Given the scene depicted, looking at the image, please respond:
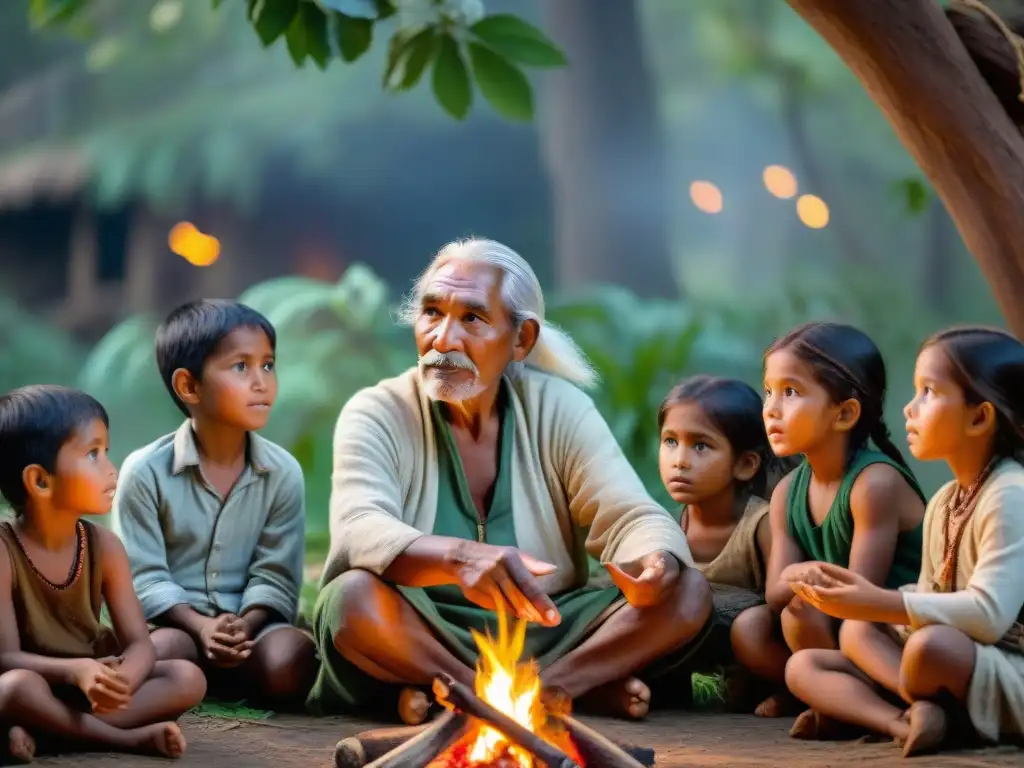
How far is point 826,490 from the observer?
166 inches

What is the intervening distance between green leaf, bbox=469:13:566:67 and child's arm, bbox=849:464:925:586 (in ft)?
5.11

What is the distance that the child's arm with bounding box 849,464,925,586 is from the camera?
401 centimetres

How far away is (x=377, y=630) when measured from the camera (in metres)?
4.02

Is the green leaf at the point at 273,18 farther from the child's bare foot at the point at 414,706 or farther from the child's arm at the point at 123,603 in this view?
the child's bare foot at the point at 414,706

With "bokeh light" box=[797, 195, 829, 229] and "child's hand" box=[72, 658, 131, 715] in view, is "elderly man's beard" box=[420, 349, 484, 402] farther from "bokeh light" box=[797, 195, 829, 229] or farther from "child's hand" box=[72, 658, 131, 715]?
"bokeh light" box=[797, 195, 829, 229]

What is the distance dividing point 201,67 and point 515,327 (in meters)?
5.52

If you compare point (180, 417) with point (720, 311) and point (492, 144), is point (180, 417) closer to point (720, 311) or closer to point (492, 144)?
point (492, 144)

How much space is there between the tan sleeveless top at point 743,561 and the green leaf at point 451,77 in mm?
1570

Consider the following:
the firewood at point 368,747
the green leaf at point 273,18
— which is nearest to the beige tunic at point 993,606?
the firewood at point 368,747

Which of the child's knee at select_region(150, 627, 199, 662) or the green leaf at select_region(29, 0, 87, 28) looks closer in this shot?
the child's knee at select_region(150, 627, 199, 662)

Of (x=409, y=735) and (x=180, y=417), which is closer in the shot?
(x=409, y=735)

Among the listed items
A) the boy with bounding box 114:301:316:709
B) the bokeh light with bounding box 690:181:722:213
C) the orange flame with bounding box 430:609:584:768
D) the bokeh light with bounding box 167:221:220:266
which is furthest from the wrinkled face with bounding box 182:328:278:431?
the bokeh light with bounding box 690:181:722:213

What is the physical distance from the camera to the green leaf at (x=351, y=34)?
4.17m

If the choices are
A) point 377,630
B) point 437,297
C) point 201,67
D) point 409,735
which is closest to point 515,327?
point 437,297
